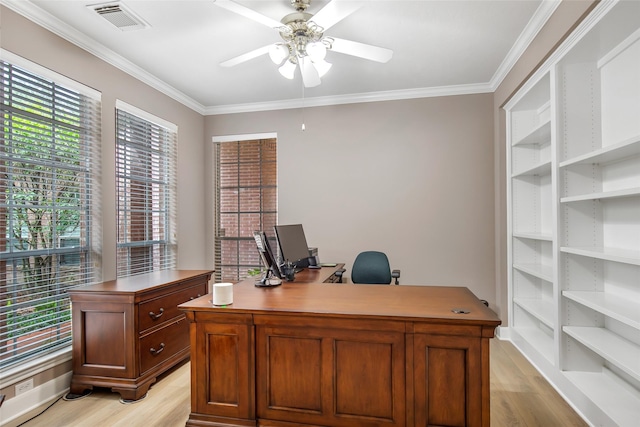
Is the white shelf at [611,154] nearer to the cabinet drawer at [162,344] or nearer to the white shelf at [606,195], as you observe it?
the white shelf at [606,195]

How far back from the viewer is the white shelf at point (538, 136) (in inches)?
120

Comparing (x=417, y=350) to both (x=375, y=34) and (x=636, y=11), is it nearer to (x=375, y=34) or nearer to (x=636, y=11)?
(x=636, y=11)

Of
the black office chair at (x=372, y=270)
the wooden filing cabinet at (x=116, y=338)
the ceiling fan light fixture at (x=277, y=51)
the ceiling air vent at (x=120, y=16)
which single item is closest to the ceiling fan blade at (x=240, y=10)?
the ceiling fan light fixture at (x=277, y=51)

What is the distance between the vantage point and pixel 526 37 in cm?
291

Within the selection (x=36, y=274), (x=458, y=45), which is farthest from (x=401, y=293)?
(x=36, y=274)

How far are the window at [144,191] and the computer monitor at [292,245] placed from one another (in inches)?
62.7

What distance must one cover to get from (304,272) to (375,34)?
7.42 feet

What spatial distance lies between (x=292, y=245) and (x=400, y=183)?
5.54 feet

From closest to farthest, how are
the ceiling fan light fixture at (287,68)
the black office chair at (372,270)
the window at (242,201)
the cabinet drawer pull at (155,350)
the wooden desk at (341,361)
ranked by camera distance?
the wooden desk at (341,361)
the ceiling fan light fixture at (287,68)
the cabinet drawer pull at (155,350)
the black office chair at (372,270)
the window at (242,201)

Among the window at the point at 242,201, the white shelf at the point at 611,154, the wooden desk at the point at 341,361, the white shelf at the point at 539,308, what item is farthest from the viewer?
the window at the point at 242,201

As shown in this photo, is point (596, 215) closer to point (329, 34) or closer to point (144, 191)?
point (329, 34)

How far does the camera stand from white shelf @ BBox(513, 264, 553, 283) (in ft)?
Answer: 9.89

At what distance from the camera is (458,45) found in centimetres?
311

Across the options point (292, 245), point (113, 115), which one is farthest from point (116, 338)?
point (113, 115)
